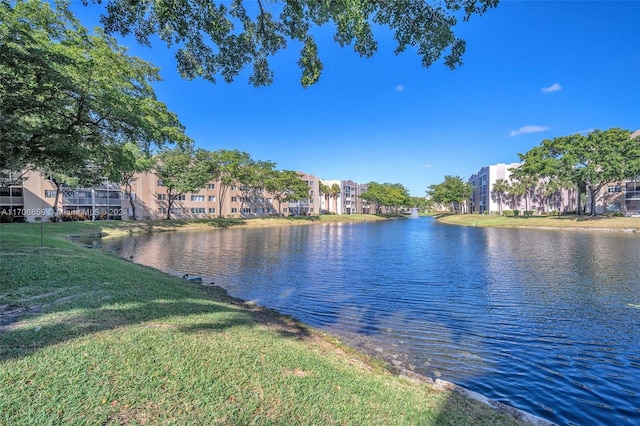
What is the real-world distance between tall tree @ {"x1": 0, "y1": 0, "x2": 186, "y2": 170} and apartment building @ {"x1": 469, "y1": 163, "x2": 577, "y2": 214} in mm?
78633

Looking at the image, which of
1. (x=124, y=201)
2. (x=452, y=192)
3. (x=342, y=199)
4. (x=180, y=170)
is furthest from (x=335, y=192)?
(x=124, y=201)

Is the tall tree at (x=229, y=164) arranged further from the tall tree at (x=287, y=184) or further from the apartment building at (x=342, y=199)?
the apartment building at (x=342, y=199)

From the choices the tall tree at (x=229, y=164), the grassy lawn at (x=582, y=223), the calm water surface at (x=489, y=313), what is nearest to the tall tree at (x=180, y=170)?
the tall tree at (x=229, y=164)

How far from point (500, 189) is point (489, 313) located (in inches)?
3424

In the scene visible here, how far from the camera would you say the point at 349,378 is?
5.20 m

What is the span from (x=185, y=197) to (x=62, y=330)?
6782 centimetres

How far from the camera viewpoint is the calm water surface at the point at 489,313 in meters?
6.55

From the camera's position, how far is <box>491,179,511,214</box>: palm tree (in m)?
85.0

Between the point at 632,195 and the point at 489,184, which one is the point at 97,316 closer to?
the point at 632,195

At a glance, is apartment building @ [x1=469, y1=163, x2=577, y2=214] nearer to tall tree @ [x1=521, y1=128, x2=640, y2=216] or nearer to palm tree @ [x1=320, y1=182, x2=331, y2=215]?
tall tree @ [x1=521, y1=128, x2=640, y2=216]

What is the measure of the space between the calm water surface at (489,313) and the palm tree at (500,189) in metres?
67.7

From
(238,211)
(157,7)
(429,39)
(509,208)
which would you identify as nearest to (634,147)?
(509,208)

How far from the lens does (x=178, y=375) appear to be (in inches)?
169

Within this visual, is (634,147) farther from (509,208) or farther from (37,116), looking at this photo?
(37,116)
